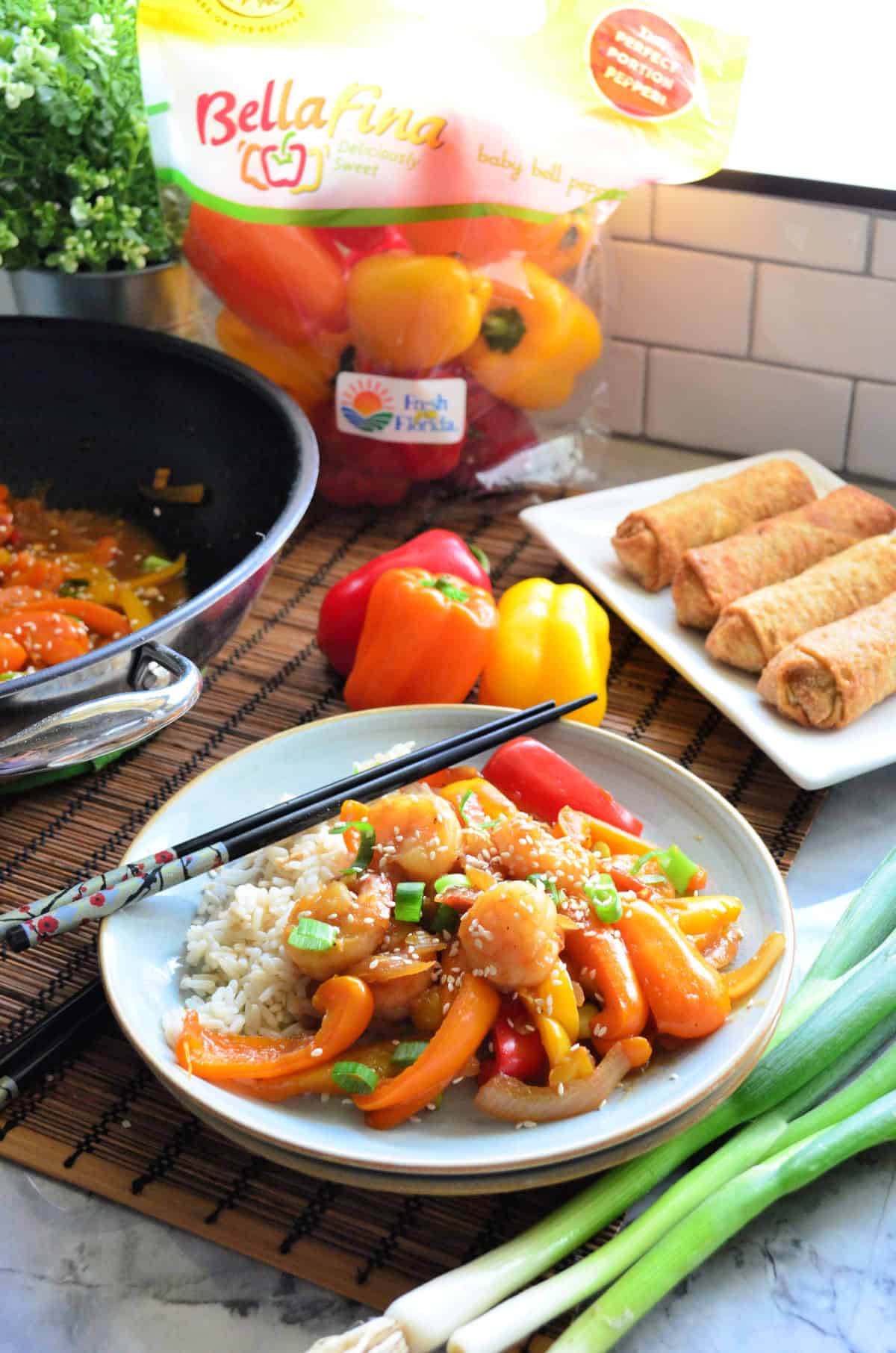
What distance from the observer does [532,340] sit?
1828 mm

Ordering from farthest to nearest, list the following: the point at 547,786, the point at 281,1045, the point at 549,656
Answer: the point at 549,656
the point at 547,786
the point at 281,1045

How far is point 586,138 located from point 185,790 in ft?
3.14

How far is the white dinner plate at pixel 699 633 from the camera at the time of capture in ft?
4.73

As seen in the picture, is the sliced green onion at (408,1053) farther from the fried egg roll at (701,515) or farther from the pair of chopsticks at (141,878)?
the fried egg roll at (701,515)

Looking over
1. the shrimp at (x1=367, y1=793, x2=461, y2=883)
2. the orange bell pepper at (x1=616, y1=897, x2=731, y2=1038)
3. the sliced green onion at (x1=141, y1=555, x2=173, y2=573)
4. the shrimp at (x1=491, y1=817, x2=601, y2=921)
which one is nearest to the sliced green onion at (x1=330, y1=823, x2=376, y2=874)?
the shrimp at (x1=367, y1=793, x2=461, y2=883)

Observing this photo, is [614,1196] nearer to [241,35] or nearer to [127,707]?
[127,707]

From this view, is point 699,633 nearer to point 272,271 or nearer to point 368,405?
point 368,405

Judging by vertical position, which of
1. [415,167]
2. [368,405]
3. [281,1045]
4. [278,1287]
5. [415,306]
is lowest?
[278,1287]

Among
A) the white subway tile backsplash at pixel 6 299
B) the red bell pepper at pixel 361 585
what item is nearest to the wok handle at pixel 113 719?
the red bell pepper at pixel 361 585

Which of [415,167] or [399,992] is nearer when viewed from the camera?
[399,992]

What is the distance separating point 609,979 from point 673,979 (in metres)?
0.05

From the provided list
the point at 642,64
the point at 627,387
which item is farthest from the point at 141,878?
the point at 627,387

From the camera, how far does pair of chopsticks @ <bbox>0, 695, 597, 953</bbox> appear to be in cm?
112

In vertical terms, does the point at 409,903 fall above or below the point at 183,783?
above
